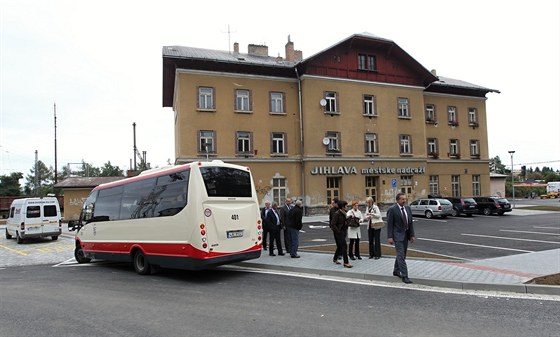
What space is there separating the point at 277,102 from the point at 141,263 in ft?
68.2

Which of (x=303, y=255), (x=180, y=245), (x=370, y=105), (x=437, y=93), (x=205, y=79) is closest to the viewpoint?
(x=180, y=245)

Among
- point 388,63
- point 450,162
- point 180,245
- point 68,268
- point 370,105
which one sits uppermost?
point 388,63

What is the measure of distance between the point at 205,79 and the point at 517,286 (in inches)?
936

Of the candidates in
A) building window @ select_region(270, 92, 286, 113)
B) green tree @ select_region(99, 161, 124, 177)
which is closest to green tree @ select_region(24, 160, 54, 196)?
green tree @ select_region(99, 161, 124, 177)

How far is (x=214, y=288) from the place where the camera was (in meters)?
8.21

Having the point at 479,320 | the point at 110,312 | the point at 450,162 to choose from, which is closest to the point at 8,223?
the point at 110,312

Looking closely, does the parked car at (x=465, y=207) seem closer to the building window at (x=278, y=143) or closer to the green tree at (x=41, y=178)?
the building window at (x=278, y=143)

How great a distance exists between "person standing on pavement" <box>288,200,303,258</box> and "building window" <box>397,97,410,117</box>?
24.1 meters

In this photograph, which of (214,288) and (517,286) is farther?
(214,288)

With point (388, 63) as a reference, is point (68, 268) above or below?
below

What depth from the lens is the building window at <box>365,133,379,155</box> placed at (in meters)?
31.0

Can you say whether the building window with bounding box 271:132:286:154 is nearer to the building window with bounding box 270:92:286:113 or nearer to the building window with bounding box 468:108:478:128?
the building window with bounding box 270:92:286:113

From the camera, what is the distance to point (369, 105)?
3142 cm

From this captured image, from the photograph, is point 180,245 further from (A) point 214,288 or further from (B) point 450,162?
(B) point 450,162
